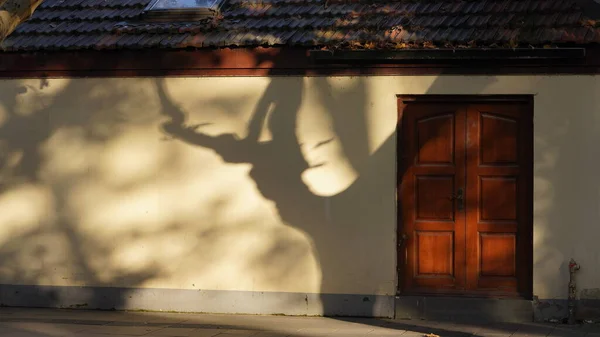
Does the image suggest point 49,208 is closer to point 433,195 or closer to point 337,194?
point 337,194

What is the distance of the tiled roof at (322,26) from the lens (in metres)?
10.2

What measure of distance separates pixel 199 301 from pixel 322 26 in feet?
11.7

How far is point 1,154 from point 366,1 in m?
4.93

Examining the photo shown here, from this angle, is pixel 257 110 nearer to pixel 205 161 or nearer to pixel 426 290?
pixel 205 161

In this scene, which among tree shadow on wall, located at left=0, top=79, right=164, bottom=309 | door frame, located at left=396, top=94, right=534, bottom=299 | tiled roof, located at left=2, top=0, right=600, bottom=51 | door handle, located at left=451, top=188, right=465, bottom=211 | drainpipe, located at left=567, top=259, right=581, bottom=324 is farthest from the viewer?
tree shadow on wall, located at left=0, top=79, right=164, bottom=309

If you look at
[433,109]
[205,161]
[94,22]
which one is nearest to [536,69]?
[433,109]

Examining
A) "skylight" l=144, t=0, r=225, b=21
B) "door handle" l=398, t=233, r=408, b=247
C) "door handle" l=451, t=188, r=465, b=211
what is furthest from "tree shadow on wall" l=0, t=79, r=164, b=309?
"door handle" l=451, t=188, r=465, b=211

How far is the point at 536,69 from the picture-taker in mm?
10234

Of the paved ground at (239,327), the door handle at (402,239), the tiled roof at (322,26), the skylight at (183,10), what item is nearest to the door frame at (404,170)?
the door handle at (402,239)

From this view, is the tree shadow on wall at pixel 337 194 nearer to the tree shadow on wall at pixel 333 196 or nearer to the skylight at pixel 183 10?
the tree shadow on wall at pixel 333 196

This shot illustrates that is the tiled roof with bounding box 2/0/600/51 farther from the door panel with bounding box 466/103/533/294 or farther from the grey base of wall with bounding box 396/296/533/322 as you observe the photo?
the grey base of wall with bounding box 396/296/533/322

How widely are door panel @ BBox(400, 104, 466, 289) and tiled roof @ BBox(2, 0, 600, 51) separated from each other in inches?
34.9

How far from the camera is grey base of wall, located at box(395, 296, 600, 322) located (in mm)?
10055

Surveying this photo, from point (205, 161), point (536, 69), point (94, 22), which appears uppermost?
point (94, 22)
